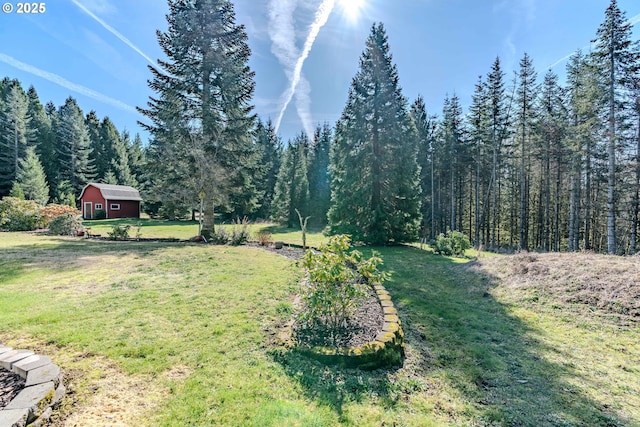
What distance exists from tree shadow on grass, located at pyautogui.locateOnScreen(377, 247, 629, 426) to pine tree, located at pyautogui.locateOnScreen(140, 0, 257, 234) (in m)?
9.59

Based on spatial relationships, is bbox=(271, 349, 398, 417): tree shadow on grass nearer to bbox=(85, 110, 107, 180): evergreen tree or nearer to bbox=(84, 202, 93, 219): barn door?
bbox=(84, 202, 93, 219): barn door

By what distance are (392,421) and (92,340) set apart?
139 inches

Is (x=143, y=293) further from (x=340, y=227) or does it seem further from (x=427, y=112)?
(x=427, y=112)

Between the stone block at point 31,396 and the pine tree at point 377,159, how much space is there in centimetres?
1299

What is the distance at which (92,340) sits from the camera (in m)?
3.44

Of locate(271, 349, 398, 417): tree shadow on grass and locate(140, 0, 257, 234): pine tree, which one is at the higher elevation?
locate(140, 0, 257, 234): pine tree

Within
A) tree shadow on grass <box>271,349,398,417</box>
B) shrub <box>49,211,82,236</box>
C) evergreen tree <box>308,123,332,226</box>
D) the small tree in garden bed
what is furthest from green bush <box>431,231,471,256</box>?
shrub <box>49,211,82,236</box>

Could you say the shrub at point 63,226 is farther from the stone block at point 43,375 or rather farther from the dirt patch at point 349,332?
the dirt patch at point 349,332

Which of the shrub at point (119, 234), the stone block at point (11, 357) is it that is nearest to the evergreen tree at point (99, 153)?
the shrub at point (119, 234)

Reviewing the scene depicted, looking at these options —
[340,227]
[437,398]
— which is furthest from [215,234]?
[437,398]

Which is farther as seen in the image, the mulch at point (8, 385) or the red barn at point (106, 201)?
the red barn at point (106, 201)

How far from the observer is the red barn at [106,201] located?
89.1ft

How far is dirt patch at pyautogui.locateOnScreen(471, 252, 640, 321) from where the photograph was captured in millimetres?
5305

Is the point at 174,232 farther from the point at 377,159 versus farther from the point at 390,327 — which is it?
the point at 390,327
